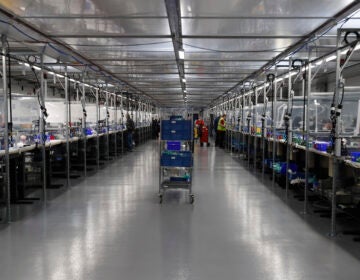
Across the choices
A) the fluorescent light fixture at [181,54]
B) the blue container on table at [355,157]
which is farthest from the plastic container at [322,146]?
the fluorescent light fixture at [181,54]

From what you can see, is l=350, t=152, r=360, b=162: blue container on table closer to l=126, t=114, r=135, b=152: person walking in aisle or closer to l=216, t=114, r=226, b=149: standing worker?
l=126, t=114, r=135, b=152: person walking in aisle

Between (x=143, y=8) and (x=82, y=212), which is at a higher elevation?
(x=143, y=8)

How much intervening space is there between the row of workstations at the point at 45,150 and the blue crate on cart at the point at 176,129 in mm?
2044

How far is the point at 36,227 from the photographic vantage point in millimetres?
4852

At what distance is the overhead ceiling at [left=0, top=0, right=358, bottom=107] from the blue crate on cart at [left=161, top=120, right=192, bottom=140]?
4.45 feet

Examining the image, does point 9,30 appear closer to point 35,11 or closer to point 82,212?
point 35,11

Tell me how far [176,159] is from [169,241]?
2248mm

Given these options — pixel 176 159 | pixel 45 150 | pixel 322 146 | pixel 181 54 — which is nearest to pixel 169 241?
pixel 176 159

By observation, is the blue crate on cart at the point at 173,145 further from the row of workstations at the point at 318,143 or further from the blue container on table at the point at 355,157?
the blue container on table at the point at 355,157

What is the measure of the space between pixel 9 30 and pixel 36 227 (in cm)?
283

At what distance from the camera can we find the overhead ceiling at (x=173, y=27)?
14.4 ft

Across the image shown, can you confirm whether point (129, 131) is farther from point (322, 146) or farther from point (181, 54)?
point (322, 146)

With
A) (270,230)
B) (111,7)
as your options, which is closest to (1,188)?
(111,7)

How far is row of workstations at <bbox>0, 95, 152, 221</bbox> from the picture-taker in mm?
6250
